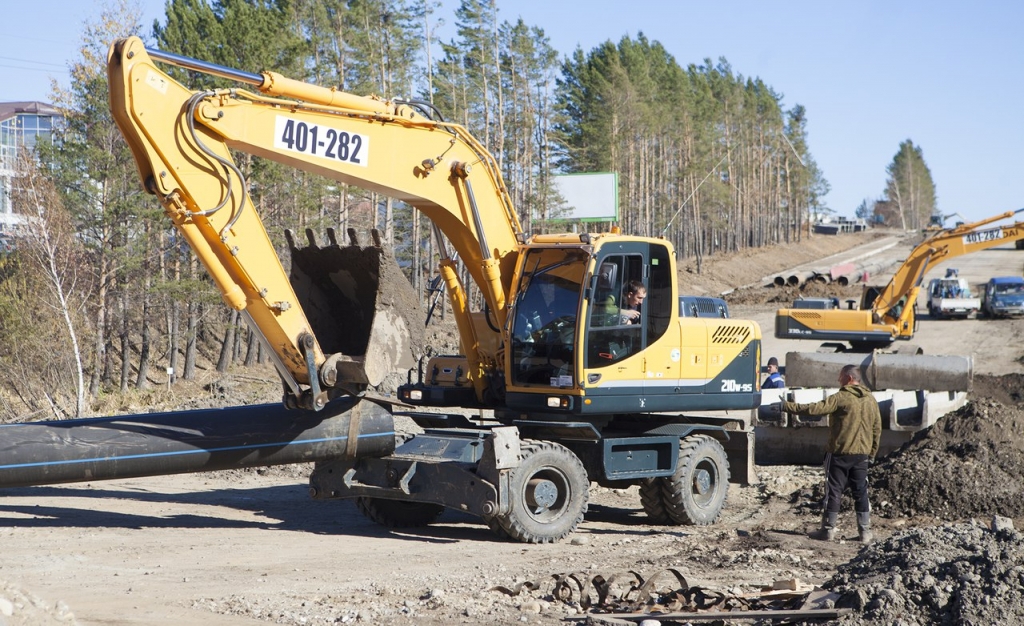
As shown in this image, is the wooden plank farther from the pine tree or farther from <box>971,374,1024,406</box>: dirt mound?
the pine tree

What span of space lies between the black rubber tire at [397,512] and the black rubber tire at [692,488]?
7.76 ft

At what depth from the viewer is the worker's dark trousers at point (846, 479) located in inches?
411

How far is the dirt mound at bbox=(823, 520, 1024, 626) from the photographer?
6.13 metres

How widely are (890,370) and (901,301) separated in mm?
8458

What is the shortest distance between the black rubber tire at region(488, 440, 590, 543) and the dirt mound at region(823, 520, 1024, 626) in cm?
345

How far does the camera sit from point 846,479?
10.6 metres

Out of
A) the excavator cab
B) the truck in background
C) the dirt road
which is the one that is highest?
the truck in background

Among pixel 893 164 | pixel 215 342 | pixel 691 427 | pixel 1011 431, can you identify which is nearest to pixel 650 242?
pixel 691 427

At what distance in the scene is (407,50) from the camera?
3816 centimetres

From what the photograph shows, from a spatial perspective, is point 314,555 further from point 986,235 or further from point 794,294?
point 794,294

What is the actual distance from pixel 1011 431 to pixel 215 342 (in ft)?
92.8

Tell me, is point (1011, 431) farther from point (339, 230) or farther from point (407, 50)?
point (407, 50)

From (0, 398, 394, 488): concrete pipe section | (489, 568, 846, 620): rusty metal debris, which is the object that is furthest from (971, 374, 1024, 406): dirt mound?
(489, 568, 846, 620): rusty metal debris

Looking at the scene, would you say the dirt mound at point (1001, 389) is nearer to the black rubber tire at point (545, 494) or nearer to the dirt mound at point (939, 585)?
the black rubber tire at point (545, 494)
